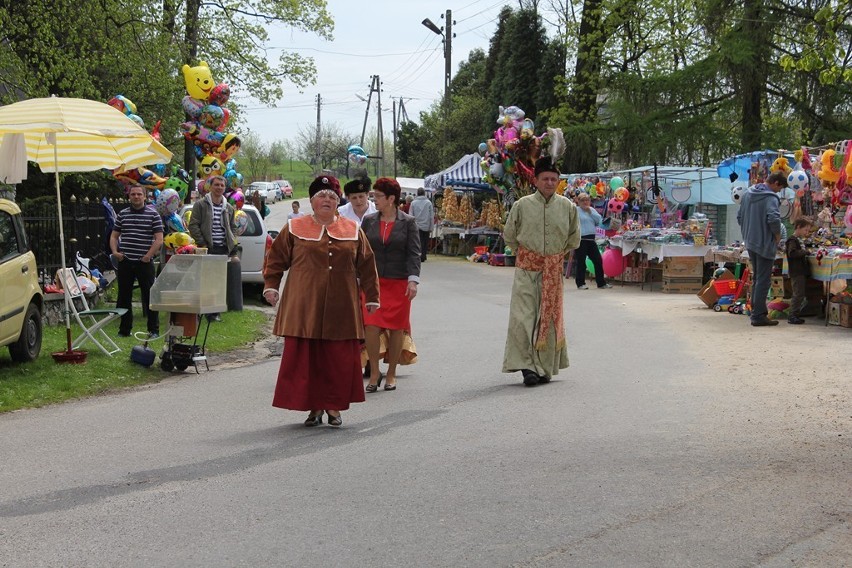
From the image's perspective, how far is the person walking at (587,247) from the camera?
71.9 feet

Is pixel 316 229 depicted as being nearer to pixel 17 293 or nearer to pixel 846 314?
pixel 17 293

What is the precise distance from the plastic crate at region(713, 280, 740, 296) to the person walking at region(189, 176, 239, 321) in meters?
7.12

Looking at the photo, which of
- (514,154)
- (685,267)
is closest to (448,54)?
(514,154)

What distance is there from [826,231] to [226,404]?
929 centimetres

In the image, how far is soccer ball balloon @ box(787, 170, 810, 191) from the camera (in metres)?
15.5

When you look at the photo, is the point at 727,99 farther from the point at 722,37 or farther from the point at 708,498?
the point at 708,498

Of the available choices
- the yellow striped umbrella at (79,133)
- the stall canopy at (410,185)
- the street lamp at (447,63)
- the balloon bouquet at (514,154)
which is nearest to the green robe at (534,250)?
the yellow striped umbrella at (79,133)

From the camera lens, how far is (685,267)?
2083 centimetres

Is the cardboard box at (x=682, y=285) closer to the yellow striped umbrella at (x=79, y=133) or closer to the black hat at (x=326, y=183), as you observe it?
the yellow striped umbrella at (x=79, y=133)

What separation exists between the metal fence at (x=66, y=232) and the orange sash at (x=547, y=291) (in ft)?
25.4

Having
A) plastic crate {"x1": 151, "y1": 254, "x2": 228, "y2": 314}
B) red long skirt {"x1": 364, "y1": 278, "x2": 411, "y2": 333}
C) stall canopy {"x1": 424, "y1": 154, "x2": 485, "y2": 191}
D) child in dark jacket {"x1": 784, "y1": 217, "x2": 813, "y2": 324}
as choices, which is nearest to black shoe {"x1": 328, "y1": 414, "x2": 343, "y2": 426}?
red long skirt {"x1": 364, "y1": 278, "x2": 411, "y2": 333}

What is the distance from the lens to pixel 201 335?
14391 mm

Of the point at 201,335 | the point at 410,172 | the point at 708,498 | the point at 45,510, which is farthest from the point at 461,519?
the point at 410,172

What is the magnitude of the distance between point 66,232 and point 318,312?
9.95m
